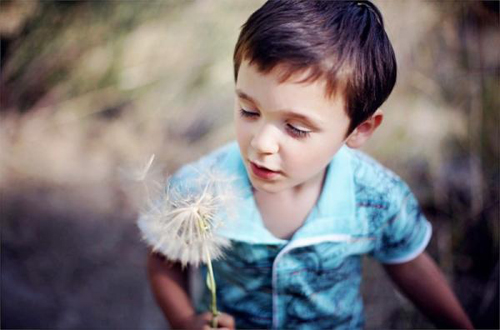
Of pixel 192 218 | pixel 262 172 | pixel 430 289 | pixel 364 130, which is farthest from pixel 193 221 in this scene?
pixel 430 289

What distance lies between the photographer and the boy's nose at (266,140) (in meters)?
0.98

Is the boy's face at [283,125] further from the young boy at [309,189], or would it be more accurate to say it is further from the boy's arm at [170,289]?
the boy's arm at [170,289]

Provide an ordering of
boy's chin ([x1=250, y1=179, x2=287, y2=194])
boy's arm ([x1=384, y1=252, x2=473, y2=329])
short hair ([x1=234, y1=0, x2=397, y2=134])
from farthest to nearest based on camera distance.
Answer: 1. boy's arm ([x1=384, y1=252, x2=473, y2=329])
2. boy's chin ([x1=250, y1=179, x2=287, y2=194])
3. short hair ([x1=234, y1=0, x2=397, y2=134])

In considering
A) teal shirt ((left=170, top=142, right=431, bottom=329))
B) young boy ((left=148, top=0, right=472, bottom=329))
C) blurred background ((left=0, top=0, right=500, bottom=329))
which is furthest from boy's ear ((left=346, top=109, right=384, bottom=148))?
blurred background ((left=0, top=0, right=500, bottom=329))

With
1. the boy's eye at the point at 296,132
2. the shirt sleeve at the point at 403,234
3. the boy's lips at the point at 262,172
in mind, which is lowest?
the shirt sleeve at the point at 403,234

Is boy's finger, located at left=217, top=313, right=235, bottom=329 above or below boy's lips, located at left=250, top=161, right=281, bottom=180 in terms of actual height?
below

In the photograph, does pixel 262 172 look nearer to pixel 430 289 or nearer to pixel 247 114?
pixel 247 114

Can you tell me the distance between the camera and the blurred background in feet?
6.42

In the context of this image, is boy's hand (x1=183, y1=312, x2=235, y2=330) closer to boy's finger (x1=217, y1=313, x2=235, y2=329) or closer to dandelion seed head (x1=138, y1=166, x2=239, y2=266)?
boy's finger (x1=217, y1=313, x2=235, y2=329)

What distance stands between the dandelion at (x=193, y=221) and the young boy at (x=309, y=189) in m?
0.06

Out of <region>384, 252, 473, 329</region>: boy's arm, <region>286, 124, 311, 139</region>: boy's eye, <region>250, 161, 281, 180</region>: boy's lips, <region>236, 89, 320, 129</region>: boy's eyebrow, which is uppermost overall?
<region>236, 89, 320, 129</region>: boy's eyebrow

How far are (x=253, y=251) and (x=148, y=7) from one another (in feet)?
4.36

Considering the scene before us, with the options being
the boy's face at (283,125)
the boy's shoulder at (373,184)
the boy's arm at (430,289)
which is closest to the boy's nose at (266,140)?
the boy's face at (283,125)

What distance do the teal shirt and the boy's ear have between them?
13 cm
